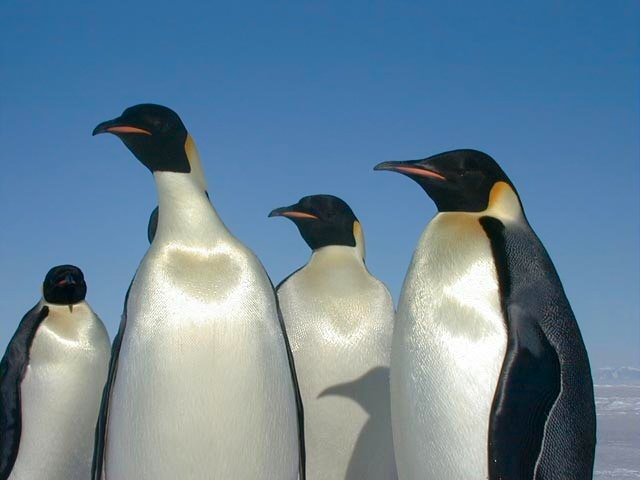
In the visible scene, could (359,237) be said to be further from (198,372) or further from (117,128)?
(198,372)

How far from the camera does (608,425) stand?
1292 centimetres

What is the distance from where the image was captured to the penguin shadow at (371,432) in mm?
4543

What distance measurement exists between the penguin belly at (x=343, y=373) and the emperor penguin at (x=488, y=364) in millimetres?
1338

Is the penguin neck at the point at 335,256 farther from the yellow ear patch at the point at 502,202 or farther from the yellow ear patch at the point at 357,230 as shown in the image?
the yellow ear patch at the point at 502,202

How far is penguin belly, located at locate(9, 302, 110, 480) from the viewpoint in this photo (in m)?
5.07

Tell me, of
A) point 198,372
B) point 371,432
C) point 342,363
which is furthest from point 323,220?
point 198,372

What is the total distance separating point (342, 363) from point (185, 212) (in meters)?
1.51

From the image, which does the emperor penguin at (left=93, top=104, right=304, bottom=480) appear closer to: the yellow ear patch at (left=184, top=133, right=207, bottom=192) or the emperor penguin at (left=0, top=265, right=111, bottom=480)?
the yellow ear patch at (left=184, top=133, right=207, bottom=192)

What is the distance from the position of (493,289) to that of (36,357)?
3.32 meters

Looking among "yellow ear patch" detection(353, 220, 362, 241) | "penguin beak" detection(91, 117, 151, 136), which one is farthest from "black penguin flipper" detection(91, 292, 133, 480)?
"yellow ear patch" detection(353, 220, 362, 241)

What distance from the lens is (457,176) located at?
3.48m

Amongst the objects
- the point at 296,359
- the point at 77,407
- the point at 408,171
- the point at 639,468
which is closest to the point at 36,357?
the point at 77,407

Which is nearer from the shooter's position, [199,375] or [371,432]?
[199,375]

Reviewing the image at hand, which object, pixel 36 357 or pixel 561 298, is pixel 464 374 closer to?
pixel 561 298
